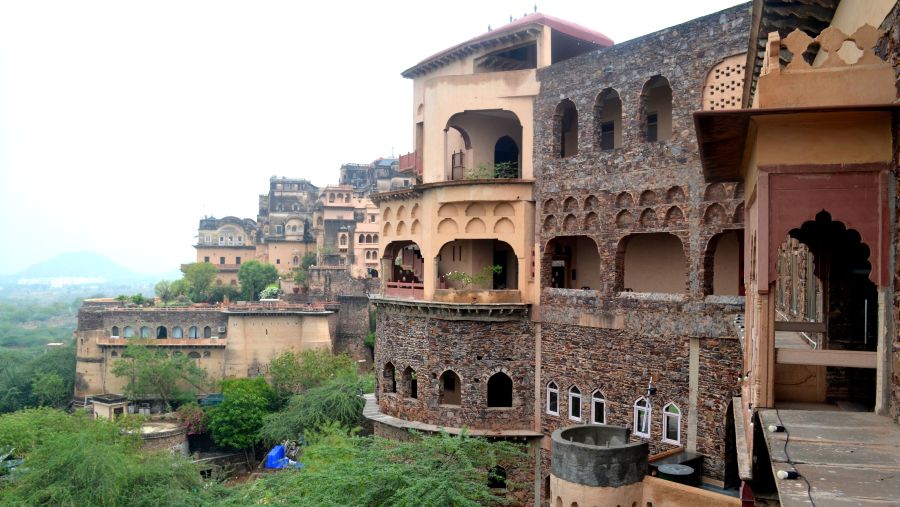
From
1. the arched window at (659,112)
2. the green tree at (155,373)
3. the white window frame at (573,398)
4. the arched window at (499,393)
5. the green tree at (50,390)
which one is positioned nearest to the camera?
the white window frame at (573,398)

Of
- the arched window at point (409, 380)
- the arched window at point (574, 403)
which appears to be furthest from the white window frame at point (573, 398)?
the arched window at point (409, 380)

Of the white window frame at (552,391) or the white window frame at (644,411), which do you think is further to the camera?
the white window frame at (552,391)

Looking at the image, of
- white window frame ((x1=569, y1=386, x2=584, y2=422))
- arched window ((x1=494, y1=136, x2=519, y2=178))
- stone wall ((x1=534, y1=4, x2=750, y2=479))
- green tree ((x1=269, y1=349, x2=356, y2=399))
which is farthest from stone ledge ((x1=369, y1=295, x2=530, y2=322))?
green tree ((x1=269, y1=349, x2=356, y2=399))

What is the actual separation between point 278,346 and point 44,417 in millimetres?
18465

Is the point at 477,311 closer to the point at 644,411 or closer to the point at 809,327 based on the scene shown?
the point at 644,411

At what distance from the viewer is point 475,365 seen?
19.6 metres

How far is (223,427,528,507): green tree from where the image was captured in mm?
14609

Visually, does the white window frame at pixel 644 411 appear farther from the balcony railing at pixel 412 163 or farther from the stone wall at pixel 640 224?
the balcony railing at pixel 412 163

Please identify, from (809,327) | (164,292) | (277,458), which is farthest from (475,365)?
(164,292)

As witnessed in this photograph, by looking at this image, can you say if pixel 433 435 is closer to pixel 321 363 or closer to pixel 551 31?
pixel 551 31

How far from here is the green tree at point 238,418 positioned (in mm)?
40406

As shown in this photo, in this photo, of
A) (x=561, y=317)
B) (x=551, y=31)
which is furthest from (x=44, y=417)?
(x=551, y=31)

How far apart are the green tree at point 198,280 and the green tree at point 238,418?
84.3 ft

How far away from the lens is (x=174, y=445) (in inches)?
1537
